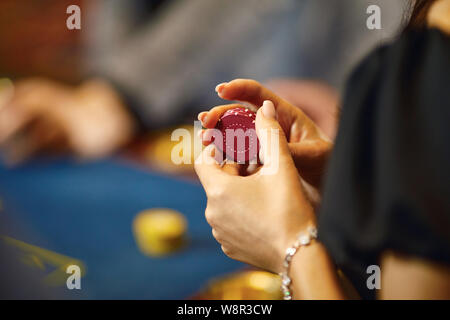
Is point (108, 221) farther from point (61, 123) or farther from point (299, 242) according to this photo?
point (61, 123)

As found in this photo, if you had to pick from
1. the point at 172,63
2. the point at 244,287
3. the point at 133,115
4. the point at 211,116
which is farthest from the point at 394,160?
the point at 172,63

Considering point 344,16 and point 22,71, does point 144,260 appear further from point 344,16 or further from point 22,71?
point 22,71

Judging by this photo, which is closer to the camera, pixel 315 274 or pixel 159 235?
pixel 315 274

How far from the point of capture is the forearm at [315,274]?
0.34 metres

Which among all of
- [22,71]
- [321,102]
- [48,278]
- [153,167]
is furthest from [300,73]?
[22,71]

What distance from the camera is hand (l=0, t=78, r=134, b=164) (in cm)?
123

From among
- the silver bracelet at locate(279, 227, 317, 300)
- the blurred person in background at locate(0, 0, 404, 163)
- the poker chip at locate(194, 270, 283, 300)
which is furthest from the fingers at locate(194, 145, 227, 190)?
the blurred person in background at locate(0, 0, 404, 163)

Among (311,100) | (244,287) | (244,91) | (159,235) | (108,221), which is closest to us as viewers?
(244,91)

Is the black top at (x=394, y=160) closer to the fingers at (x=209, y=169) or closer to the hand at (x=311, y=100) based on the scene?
the fingers at (x=209, y=169)

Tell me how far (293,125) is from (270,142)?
0.52 ft

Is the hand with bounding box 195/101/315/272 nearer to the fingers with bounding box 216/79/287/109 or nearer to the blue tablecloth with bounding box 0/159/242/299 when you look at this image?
the fingers with bounding box 216/79/287/109

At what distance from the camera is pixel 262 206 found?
0.37 meters

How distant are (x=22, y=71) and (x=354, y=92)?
232cm

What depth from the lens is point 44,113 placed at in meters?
1.32
